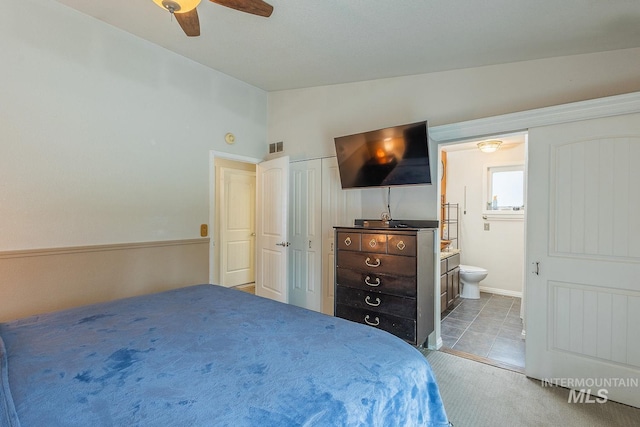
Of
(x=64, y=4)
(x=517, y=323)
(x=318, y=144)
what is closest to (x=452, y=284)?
(x=517, y=323)

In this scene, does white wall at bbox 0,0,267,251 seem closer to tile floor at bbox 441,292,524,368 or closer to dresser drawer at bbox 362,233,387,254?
dresser drawer at bbox 362,233,387,254

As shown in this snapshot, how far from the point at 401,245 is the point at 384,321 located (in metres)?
0.68

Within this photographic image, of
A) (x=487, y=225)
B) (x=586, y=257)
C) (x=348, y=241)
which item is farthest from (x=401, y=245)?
(x=487, y=225)

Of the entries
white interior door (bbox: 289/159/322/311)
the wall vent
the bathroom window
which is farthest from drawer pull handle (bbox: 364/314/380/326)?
the bathroom window

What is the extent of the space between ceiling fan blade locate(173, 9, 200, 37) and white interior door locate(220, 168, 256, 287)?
3.12 meters

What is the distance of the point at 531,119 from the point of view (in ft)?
7.45

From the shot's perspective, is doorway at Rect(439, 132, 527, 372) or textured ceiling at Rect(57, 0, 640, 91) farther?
doorway at Rect(439, 132, 527, 372)

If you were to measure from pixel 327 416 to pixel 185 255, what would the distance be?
2709 mm

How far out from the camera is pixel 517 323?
137 inches

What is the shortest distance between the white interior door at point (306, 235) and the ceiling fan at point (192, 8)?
1.92m

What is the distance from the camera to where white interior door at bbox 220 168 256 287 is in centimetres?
501

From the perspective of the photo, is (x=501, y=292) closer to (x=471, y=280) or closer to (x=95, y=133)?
(x=471, y=280)

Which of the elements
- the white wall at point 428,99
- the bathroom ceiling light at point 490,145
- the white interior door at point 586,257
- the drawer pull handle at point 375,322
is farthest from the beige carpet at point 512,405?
the bathroom ceiling light at point 490,145

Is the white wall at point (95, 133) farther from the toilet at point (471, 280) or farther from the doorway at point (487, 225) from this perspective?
the toilet at point (471, 280)
